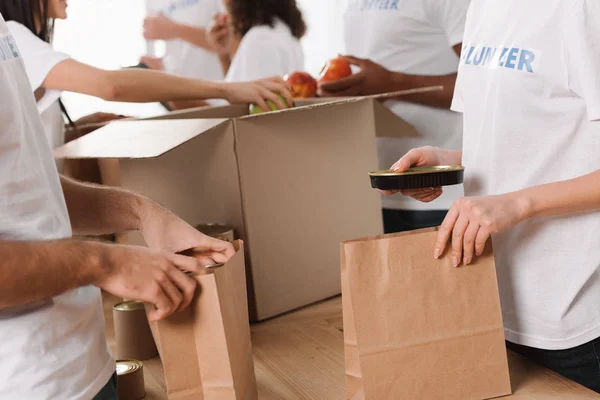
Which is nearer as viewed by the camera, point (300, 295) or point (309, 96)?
point (300, 295)

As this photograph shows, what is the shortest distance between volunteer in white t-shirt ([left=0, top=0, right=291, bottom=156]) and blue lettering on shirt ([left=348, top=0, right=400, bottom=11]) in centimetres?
38

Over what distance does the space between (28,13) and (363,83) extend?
2.51ft

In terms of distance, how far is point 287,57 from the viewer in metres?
2.68

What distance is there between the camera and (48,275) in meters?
0.74

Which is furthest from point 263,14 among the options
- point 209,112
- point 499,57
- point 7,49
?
point 7,49

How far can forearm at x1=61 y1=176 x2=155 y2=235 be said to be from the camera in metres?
1.00

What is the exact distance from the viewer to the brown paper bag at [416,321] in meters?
0.88

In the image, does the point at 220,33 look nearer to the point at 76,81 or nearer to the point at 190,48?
the point at 190,48

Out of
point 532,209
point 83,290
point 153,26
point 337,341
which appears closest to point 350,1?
point 337,341

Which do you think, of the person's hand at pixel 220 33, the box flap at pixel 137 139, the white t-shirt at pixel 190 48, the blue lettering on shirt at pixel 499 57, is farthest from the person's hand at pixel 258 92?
the white t-shirt at pixel 190 48

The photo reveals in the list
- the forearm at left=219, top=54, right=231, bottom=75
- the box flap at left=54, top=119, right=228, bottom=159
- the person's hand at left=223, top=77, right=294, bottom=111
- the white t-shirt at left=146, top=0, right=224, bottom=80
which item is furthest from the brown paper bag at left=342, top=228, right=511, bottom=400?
the white t-shirt at left=146, top=0, right=224, bottom=80

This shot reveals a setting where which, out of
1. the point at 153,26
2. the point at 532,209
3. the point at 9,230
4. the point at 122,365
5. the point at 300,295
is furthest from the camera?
the point at 153,26

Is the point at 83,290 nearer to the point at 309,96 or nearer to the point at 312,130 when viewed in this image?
the point at 312,130

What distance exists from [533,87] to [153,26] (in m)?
2.63
